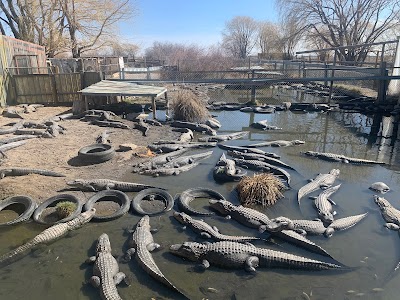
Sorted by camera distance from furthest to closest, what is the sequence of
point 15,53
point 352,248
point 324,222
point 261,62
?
point 261,62 < point 15,53 < point 324,222 < point 352,248

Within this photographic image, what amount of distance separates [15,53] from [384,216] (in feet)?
55.8

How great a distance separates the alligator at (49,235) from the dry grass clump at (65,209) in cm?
35

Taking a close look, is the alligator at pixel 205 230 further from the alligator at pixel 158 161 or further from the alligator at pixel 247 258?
the alligator at pixel 158 161

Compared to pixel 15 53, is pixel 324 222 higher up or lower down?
lower down

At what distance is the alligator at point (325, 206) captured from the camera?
521 cm

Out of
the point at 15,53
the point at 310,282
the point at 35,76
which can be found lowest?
the point at 310,282

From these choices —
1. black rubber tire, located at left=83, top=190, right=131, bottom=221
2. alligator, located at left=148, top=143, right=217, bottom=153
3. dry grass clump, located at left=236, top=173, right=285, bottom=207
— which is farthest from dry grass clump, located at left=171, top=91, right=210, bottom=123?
black rubber tire, located at left=83, top=190, right=131, bottom=221

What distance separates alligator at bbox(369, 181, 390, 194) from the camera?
20.7 ft

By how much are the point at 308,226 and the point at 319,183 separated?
1.96 m

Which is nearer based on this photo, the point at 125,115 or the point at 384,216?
the point at 384,216

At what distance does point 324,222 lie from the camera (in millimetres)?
5160

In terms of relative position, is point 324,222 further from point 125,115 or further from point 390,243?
point 125,115

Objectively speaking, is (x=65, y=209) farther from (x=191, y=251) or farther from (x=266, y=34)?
(x=266, y=34)

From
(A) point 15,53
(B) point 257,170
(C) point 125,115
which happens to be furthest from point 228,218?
(A) point 15,53
